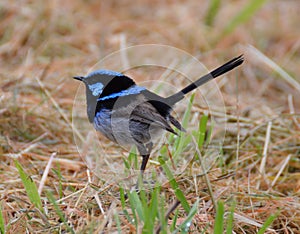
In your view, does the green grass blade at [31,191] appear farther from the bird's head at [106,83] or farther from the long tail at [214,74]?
the long tail at [214,74]

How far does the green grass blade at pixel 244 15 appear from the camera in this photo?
510cm

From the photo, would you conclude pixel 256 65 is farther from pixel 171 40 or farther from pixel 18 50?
pixel 18 50

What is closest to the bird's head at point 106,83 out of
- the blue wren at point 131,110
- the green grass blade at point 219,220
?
the blue wren at point 131,110

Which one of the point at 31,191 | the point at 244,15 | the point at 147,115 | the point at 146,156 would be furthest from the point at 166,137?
the point at 244,15

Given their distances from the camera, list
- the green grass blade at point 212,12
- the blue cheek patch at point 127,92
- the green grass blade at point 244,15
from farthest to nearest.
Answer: the green grass blade at point 212,12, the green grass blade at point 244,15, the blue cheek patch at point 127,92

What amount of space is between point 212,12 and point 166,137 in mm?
2925

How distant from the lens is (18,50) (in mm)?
4875

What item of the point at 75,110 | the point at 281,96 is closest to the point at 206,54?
the point at 281,96

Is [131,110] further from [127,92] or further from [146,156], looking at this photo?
[146,156]

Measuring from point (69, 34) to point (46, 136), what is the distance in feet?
6.78

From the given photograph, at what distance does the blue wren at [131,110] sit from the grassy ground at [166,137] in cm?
24

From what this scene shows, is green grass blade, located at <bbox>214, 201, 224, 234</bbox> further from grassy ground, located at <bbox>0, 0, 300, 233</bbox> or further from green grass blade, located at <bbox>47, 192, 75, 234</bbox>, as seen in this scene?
green grass blade, located at <bbox>47, 192, 75, 234</bbox>

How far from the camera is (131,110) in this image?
8.48ft

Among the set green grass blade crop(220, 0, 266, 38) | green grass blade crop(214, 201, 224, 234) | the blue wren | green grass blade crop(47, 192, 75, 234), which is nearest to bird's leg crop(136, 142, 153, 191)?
the blue wren
